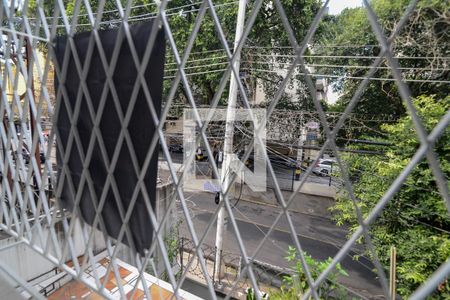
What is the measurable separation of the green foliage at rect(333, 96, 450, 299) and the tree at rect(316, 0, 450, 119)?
1.29 m

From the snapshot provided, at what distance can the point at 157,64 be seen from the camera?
1.02 meters

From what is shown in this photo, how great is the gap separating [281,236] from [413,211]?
4152 millimetres

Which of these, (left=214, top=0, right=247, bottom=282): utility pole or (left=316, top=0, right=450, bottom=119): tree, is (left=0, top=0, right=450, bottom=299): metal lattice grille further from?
(left=316, top=0, right=450, bottom=119): tree

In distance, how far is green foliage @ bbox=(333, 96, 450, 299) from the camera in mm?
3668

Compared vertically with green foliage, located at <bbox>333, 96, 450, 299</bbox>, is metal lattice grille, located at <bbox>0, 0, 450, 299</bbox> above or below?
above

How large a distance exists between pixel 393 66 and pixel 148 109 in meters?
0.84

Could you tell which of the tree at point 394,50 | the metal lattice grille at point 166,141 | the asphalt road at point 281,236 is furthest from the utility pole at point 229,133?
the metal lattice grille at point 166,141

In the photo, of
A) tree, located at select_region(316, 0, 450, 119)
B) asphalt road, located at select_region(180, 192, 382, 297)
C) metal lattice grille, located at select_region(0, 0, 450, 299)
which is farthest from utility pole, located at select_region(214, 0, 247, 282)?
metal lattice grille, located at select_region(0, 0, 450, 299)

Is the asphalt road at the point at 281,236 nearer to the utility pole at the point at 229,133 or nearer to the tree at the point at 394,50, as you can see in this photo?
the utility pole at the point at 229,133

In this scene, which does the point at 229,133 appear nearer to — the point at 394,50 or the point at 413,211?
the point at 413,211

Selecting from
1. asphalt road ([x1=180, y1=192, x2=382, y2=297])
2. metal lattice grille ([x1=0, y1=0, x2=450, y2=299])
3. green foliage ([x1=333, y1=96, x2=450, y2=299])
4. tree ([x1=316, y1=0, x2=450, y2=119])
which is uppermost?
tree ([x1=316, y1=0, x2=450, y2=119])

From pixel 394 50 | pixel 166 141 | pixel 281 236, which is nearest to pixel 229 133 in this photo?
pixel 166 141

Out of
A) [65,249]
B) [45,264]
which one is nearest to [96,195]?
[65,249]

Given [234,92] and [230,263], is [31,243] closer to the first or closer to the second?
[234,92]
